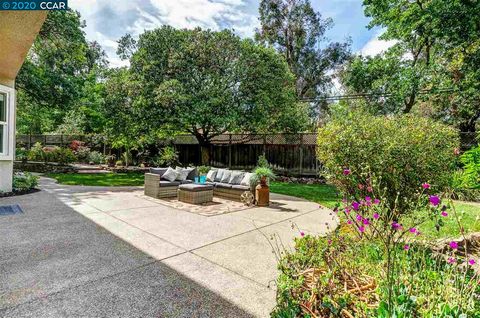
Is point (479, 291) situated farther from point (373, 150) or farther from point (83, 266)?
point (83, 266)

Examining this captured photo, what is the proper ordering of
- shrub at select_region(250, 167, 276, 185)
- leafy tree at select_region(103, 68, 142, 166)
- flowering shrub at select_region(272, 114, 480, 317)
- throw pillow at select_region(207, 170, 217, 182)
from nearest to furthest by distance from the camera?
flowering shrub at select_region(272, 114, 480, 317) → shrub at select_region(250, 167, 276, 185) → throw pillow at select_region(207, 170, 217, 182) → leafy tree at select_region(103, 68, 142, 166)

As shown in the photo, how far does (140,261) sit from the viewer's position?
314 centimetres

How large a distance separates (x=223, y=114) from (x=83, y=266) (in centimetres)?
815

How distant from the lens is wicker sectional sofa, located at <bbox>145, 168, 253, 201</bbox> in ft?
23.2

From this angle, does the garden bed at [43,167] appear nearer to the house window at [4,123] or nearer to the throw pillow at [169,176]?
the house window at [4,123]

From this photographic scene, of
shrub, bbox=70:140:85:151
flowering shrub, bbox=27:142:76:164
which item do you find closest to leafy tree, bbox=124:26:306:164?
flowering shrub, bbox=27:142:76:164

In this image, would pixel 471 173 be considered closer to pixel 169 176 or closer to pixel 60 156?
pixel 169 176

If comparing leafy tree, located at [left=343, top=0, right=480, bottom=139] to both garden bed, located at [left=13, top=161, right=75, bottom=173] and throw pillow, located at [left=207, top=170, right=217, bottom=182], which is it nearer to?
throw pillow, located at [left=207, top=170, right=217, bottom=182]

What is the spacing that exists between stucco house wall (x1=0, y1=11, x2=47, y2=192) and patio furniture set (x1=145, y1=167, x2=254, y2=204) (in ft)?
12.4

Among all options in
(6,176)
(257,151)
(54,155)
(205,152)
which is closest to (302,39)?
(257,151)

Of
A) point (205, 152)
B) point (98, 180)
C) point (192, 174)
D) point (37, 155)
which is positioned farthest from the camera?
point (37, 155)

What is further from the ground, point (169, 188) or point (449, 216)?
point (449, 216)

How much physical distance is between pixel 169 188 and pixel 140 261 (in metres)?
4.15

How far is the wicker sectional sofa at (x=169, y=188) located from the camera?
23.2 ft
